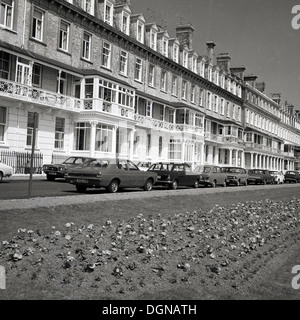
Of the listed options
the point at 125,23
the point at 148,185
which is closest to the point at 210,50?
the point at 125,23

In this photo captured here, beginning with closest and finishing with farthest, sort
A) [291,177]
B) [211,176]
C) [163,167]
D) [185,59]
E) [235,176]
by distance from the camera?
[163,167], [211,176], [235,176], [185,59], [291,177]

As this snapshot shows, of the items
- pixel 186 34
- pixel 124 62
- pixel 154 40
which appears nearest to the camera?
pixel 124 62

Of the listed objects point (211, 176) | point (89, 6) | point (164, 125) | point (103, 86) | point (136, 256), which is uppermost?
point (89, 6)

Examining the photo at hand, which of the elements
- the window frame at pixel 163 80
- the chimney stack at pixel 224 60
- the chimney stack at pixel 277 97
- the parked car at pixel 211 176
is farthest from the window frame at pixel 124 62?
the chimney stack at pixel 277 97

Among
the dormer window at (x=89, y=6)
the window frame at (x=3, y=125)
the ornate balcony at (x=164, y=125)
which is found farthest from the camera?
the ornate balcony at (x=164, y=125)

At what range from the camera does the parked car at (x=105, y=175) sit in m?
17.7

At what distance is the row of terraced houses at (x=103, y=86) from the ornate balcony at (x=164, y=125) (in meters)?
0.10

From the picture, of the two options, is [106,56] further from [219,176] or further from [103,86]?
[219,176]

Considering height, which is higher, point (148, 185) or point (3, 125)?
point (3, 125)

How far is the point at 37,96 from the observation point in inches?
1037

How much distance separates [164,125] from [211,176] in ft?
44.5

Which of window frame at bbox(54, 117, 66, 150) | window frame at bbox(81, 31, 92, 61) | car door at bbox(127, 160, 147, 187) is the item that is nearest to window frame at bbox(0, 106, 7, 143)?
window frame at bbox(54, 117, 66, 150)

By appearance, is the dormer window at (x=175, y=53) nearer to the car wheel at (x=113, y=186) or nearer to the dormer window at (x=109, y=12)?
the dormer window at (x=109, y=12)

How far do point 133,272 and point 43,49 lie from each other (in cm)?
2433
